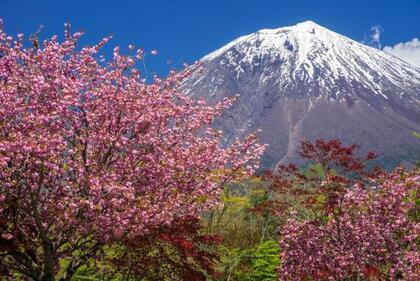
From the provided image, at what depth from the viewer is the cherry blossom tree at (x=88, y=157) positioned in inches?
342

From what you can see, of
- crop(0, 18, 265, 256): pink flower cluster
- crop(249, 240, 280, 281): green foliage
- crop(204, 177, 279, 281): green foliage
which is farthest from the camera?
crop(204, 177, 279, 281): green foliage

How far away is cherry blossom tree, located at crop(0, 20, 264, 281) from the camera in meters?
8.70

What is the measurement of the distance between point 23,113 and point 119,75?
2.30 metres

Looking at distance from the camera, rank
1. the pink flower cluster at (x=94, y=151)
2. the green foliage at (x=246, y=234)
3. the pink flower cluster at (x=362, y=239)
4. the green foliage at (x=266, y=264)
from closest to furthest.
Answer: the pink flower cluster at (x=94, y=151), the pink flower cluster at (x=362, y=239), the green foliage at (x=266, y=264), the green foliage at (x=246, y=234)

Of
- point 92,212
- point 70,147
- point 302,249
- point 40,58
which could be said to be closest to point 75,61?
point 40,58

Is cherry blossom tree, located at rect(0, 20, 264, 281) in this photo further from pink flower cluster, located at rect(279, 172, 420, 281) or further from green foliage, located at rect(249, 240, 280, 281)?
green foliage, located at rect(249, 240, 280, 281)

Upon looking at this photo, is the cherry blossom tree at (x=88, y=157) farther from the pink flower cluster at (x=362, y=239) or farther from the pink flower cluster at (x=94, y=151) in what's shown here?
the pink flower cluster at (x=362, y=239)

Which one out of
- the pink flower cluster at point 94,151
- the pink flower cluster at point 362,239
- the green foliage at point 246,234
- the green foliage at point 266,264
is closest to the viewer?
the pink flower cluster at point 94,151

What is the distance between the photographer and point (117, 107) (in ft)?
33.7

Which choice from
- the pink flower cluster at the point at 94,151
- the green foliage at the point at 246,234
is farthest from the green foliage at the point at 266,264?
the pink flower cluster at the point at 94,151

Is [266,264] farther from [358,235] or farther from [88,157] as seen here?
[88,157]

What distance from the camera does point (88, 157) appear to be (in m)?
9.59

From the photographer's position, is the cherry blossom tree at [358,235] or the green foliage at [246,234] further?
the green foliage at [246,234]

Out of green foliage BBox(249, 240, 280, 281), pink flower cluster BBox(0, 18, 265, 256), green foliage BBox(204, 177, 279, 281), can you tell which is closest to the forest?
pink flower cluster BBox(0, 18, 265, 256)
